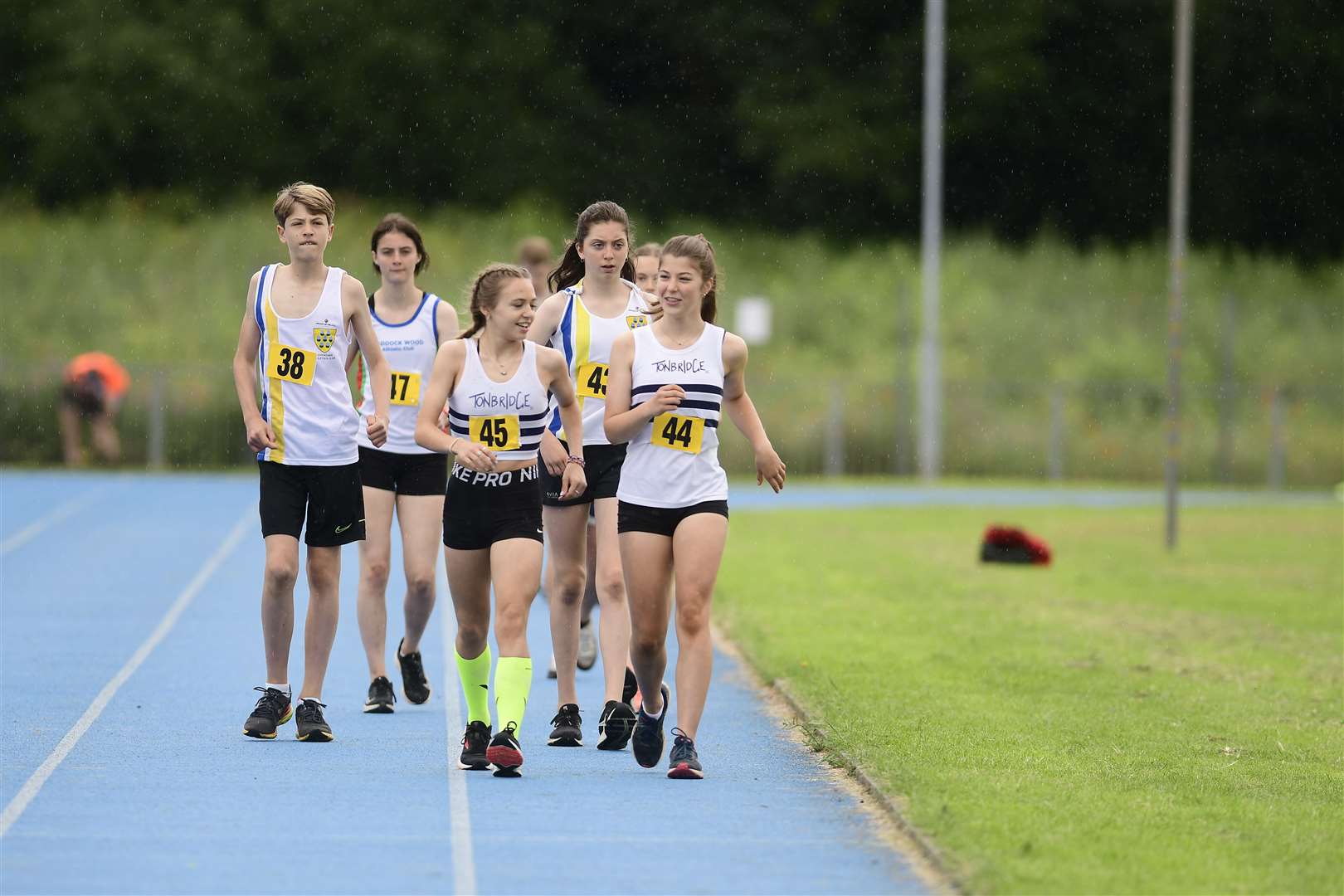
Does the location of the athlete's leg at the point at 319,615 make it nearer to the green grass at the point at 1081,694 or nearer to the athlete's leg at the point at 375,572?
the athlete's leg at the point at 375,572

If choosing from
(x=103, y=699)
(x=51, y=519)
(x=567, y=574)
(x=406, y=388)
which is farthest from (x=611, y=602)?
(x=51, y=519)

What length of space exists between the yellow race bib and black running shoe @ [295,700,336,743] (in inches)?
63.2

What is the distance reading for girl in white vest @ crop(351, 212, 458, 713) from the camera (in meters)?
9.84

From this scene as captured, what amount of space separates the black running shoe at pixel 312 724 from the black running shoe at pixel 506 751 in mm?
1120

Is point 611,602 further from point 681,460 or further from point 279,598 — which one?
point 279,598

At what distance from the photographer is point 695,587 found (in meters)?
8.05

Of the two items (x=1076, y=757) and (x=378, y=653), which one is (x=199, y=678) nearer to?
(x=378, y=653)

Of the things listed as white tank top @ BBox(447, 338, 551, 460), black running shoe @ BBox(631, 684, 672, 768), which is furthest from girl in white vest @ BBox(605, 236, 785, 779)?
white tank top @ BBox(447, 338, 551, 460)

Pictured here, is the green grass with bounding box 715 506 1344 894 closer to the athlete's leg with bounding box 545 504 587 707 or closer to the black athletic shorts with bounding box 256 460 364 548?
the athlete's leg with bounding box 545 504 587 707

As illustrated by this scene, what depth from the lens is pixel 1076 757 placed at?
878 centimetres

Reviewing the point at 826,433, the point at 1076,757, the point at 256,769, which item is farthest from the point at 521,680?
the point at 826,433

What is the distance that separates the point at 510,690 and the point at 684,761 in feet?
2.47

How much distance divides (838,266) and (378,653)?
35.4 meters

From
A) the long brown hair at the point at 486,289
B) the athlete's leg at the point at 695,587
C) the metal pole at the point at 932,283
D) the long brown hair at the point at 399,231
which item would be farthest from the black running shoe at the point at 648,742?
the metal pole at the point at 932,283
